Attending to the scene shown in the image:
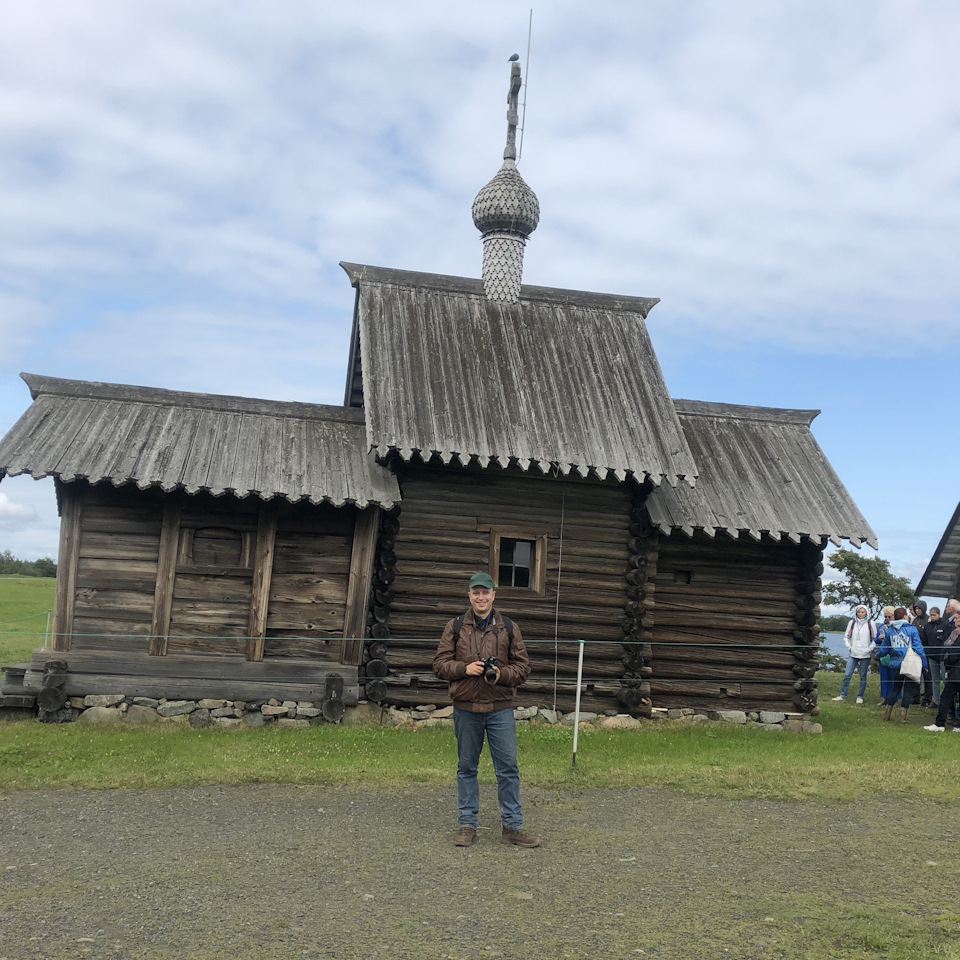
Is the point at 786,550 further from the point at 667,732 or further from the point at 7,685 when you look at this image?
the point at 7,685

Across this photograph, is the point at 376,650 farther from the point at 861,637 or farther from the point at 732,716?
the point at 861,637

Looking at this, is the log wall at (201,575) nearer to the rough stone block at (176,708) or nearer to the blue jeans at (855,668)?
the rough stone block at (176,708)

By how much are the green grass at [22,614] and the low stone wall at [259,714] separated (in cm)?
523

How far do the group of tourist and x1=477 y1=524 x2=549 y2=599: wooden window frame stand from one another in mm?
5777

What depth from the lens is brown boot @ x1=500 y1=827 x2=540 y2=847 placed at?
699 centimetres

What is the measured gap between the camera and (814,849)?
723cm

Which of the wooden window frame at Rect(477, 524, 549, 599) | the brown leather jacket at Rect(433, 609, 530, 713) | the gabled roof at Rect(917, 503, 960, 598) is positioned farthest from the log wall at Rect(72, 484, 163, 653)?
the gabled roof at Rect(917, 503, 960, 598)

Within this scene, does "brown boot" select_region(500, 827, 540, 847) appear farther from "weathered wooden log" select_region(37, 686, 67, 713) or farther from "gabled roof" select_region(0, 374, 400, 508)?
"weathered wooden log" select_region(37, 686, 67, 713)

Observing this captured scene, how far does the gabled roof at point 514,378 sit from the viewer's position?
501 inches

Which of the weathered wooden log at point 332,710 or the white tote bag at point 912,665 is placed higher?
the white tote bag at point 912,665

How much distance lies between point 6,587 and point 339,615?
86.0 feet

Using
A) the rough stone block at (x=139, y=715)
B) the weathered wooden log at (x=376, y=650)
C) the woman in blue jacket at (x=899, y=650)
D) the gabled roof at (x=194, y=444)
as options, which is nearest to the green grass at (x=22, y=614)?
the gabled roof at (x=194, y=444)

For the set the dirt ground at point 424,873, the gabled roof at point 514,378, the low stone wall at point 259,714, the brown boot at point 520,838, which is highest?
the gabled roof at point 514,378

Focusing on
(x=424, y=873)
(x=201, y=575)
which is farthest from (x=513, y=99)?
(x=424, y=873)
